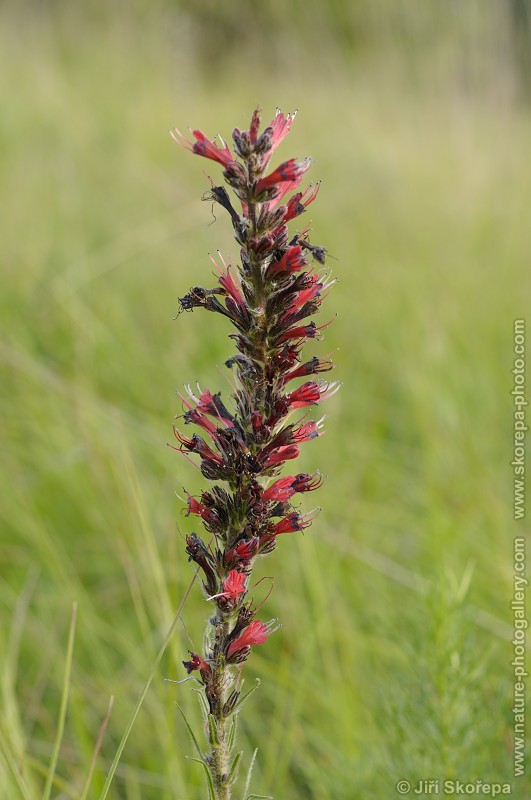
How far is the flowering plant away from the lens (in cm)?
132

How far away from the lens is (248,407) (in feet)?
4.54

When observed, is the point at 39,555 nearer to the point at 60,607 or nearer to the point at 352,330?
the point at 60,607

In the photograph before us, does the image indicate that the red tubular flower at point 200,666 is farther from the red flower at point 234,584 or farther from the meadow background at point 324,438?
the meadow background at point 324,438

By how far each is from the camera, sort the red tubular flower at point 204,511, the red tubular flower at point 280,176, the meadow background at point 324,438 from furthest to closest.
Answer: the meadow background at point 324,438 < the red tubular flower at point 204,511 < the red tubular flower at point 280,176

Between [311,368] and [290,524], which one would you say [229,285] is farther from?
[290,524]

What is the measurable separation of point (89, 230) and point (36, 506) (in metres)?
3.41

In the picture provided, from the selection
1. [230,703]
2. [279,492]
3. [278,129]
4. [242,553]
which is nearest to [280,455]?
[279,492]

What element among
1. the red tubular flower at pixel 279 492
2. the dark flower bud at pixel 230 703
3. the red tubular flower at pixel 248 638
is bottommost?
the dark flower bud at pixel 230 703

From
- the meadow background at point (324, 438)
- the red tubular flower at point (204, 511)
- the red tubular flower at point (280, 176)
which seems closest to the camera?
the red tubular flower at point (280, 176)

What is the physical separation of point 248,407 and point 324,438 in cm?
255

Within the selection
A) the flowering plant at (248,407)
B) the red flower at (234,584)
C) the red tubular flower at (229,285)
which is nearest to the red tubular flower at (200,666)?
the flowering plant at (248,407)

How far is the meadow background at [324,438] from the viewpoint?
90.3 inches

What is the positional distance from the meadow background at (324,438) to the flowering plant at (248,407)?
1.73ft

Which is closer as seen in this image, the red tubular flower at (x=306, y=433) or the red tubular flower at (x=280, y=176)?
the red tubular flower at (x=280, y=176)
